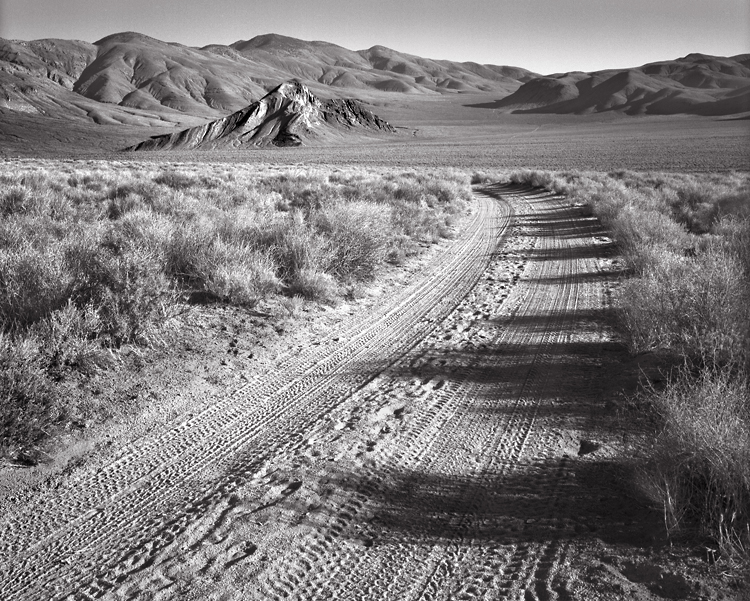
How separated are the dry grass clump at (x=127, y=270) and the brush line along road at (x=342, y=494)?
118 cm

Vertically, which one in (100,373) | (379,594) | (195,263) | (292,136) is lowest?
(379,594)

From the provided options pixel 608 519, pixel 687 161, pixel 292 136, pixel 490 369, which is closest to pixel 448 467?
pixel 608 519

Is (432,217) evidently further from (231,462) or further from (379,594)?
(379,594)

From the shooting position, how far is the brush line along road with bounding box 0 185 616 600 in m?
3.21

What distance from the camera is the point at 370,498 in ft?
12.9

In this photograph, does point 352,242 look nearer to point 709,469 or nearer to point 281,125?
point 709,469

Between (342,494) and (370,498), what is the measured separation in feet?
0.72

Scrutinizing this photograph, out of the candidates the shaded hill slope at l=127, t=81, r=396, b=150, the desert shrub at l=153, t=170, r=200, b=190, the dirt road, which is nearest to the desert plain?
the dirt road

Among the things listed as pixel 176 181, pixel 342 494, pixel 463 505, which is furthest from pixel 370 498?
pixel 176 181

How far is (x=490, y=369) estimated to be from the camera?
6316mm

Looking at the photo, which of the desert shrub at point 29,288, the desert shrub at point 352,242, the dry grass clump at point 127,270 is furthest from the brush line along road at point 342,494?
the desert shrub at point 352,242

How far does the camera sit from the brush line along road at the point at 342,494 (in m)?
3.21

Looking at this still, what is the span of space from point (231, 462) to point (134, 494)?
75 cm

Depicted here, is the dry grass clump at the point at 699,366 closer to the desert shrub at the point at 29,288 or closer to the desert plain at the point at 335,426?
the desert plain at the point at 335,426
